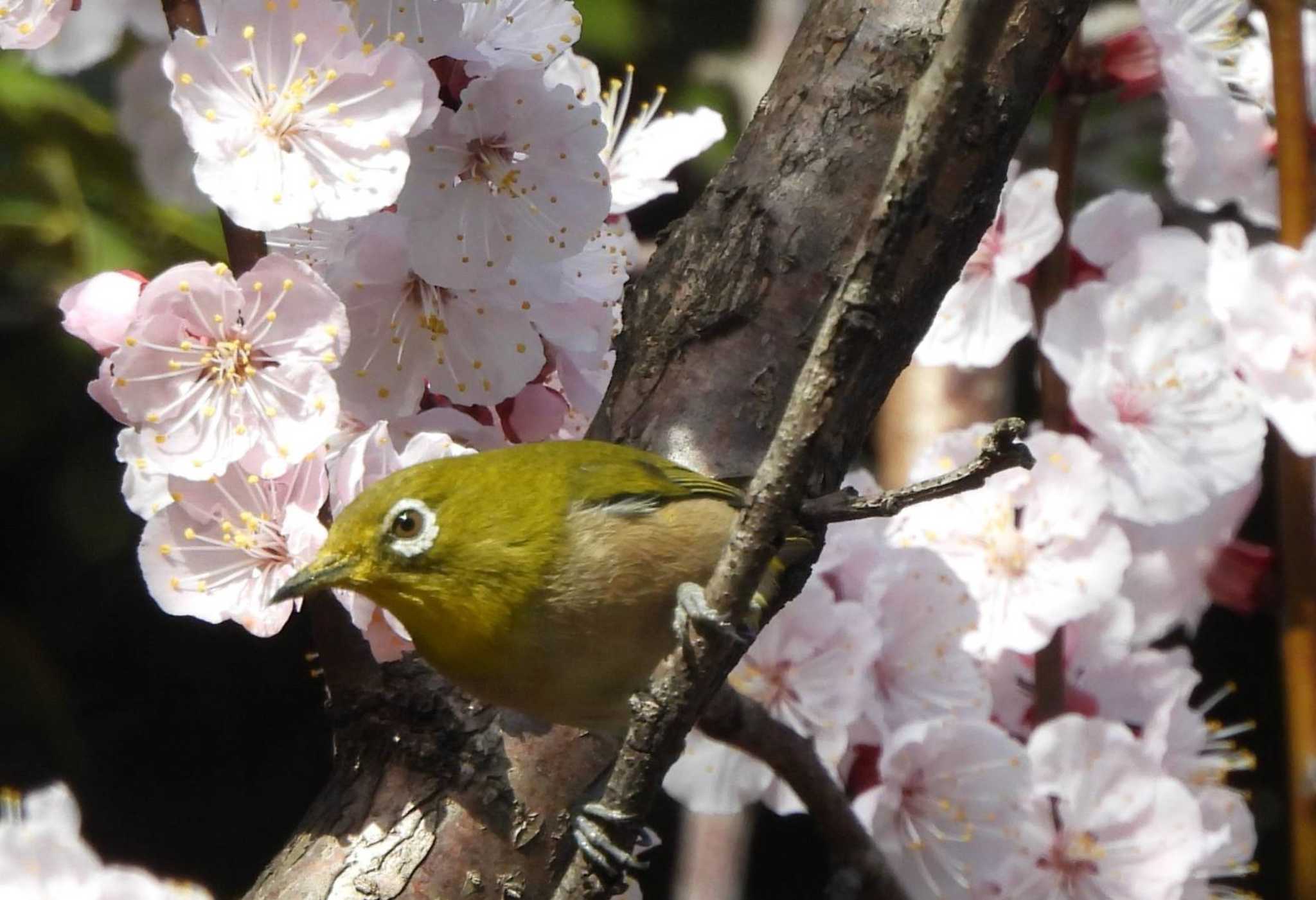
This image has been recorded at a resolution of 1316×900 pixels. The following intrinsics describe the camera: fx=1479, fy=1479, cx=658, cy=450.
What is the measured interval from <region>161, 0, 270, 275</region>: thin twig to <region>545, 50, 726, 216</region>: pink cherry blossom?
43 centimetres

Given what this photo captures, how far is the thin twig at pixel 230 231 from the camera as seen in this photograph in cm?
130

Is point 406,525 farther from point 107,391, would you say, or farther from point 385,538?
point 107,391

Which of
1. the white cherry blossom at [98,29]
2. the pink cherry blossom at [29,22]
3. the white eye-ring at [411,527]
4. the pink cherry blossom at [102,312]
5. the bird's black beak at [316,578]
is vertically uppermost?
the pink cherry blossom at [29,22]

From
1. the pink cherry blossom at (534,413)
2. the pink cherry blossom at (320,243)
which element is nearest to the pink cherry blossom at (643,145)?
the pink cherry blossom at (534,413)

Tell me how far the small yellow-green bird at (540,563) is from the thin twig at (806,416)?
225 mm

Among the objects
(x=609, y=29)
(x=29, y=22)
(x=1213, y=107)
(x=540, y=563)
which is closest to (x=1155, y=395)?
(x=1213, y=107)

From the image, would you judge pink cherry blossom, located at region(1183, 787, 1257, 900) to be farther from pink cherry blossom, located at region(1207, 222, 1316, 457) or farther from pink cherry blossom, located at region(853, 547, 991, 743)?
pink cherry blossom, located at region(1207, 222, 1316, 457)

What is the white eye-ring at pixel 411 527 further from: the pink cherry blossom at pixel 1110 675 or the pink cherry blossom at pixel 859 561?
the pink cherry blossom at pixel 1110 675

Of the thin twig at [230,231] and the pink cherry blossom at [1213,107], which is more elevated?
the thin twig at [230,231]

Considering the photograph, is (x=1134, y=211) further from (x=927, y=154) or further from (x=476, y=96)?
(x=927, y=154)

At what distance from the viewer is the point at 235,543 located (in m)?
1.32

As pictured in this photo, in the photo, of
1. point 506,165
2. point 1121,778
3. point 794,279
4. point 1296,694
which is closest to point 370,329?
point 506,165

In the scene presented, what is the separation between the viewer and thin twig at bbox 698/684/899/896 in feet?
5.04

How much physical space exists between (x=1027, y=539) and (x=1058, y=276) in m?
0.35
